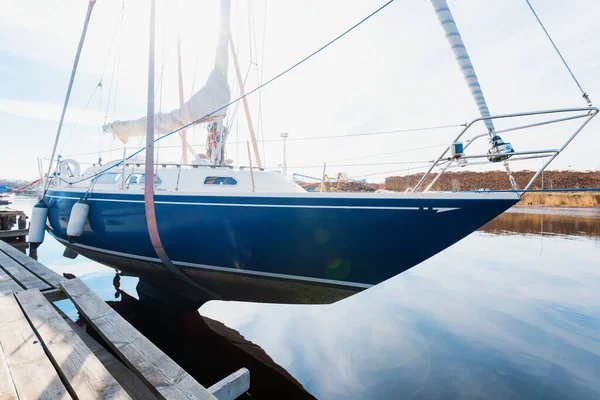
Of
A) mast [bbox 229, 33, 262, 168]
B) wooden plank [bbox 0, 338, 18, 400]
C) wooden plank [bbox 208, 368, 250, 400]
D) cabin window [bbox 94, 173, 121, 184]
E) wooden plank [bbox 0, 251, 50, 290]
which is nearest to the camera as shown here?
wooden plank [bbox 0, 338, 18, 400]

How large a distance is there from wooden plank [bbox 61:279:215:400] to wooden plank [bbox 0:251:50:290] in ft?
3.41

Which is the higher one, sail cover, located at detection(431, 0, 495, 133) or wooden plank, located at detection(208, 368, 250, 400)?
sail cover, located at detection(431, 0, 495, 133)

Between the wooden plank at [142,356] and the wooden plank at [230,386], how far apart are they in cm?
24

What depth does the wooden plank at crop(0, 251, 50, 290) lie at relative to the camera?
11.9ft

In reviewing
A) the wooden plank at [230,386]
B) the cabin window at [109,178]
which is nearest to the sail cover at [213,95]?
the cabin window at [109,178]

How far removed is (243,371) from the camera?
93.9 inches

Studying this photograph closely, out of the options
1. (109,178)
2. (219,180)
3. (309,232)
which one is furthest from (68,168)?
(309,232)

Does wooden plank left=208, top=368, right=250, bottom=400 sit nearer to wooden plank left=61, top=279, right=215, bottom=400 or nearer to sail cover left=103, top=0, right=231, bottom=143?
wooden plank left=61, top=279, right=215, bottom=400

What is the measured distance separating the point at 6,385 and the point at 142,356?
2.41ft

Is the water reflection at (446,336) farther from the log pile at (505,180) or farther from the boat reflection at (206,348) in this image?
the log pile at (505,180)

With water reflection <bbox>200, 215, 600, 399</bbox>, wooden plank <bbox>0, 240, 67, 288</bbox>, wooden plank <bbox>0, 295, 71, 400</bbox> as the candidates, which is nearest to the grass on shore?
water reflection <bbox>200, 215, 600, 399</bbox>

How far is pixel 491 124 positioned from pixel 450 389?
130 inches

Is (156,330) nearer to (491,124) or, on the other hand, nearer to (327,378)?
(327,378)

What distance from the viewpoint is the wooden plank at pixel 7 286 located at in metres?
3.34
